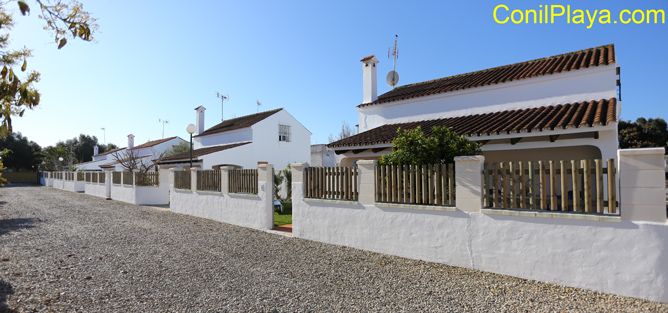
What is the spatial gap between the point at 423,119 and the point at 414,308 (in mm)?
9716

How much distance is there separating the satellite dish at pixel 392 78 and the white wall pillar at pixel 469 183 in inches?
476

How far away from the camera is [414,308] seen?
4422 millimetres

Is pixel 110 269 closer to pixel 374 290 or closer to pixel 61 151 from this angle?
pixel 374 290

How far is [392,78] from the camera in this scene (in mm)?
17750

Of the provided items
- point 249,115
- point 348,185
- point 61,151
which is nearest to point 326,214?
point 348,185

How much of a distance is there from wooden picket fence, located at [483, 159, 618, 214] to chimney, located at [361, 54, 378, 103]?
32.4ft

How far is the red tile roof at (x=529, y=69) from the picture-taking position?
1054 centimetres

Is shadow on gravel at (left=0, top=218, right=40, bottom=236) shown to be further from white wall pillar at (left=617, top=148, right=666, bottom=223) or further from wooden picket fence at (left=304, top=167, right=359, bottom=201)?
white wall pillar at (left=617, top=148, right=666, bottom=223)

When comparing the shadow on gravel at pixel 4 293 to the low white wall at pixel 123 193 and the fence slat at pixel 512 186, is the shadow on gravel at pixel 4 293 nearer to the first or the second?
the fence slat at pixel 512 186

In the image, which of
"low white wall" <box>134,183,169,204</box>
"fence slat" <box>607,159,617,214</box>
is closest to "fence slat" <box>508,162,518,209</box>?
"fence slat" <box>607,159,617,214</box>

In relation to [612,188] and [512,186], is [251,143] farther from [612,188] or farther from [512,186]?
[612,188]

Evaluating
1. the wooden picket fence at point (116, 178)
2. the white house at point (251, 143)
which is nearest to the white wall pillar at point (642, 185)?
the white house at point (251, 143)

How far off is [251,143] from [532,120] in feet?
64.2

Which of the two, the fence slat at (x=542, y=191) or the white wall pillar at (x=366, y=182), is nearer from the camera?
the fence slat at (x=542, y=191)
